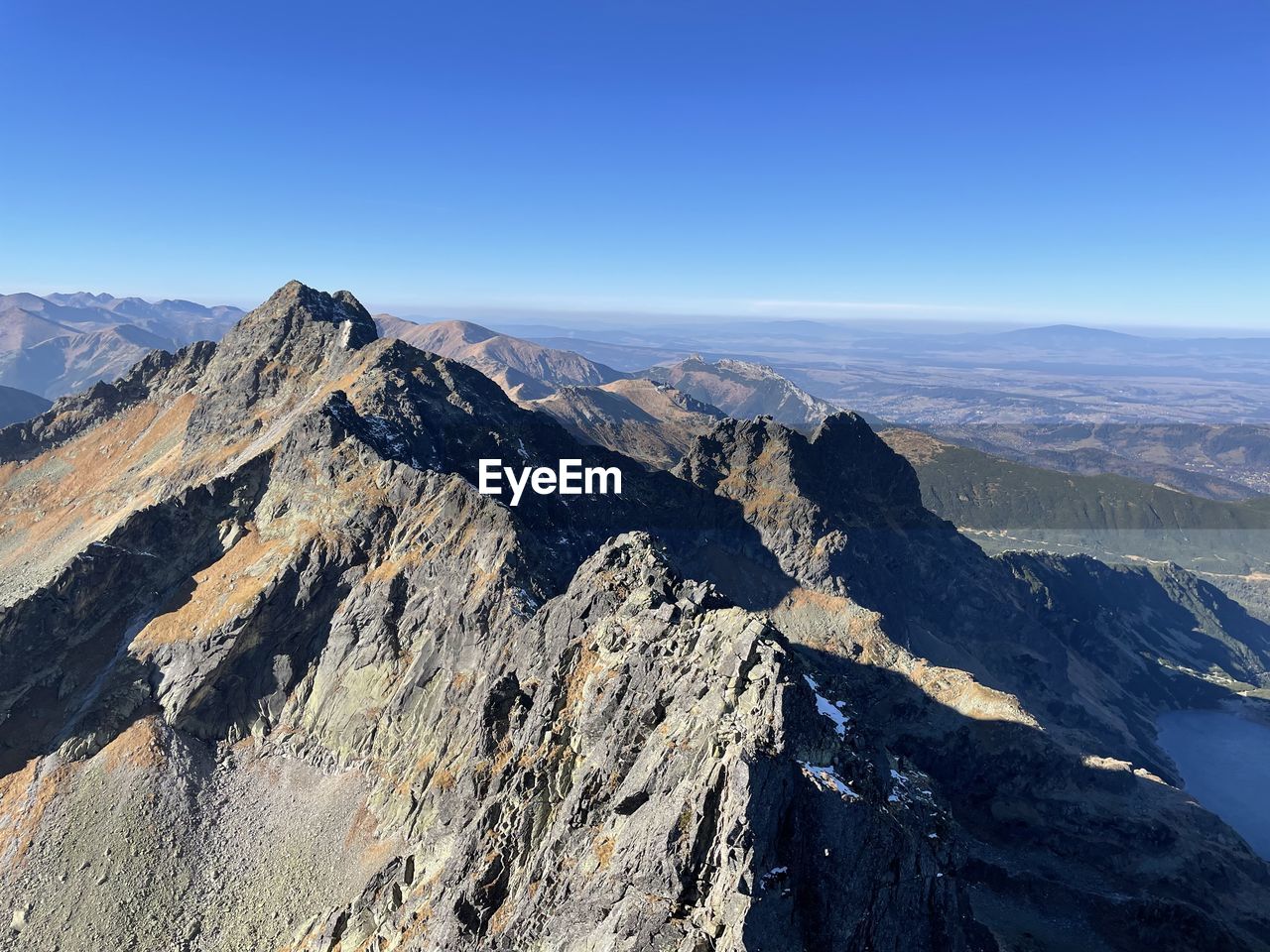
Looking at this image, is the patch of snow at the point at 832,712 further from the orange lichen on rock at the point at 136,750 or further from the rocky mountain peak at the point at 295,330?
the rocky mountain peak at the point at 295,330

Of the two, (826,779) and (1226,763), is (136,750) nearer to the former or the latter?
(826,779)

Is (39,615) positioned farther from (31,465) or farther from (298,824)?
(31,465)

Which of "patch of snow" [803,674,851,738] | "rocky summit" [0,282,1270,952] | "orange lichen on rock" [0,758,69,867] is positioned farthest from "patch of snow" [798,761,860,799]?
"orange lichen on rock" [0,758,69,867]

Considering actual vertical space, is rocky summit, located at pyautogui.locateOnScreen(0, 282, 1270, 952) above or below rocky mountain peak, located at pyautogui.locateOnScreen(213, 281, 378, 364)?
below

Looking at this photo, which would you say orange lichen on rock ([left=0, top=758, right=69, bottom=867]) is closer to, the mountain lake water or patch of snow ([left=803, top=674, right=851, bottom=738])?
patch of snow ([left=803, top=674, right=851, bottom=738])

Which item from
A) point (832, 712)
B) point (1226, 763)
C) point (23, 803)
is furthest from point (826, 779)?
point (1226, 763)

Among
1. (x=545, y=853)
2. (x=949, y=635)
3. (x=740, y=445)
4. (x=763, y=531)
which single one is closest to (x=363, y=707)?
(x=545, y=853)
